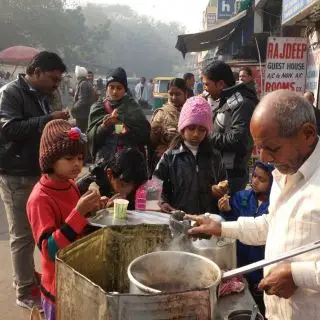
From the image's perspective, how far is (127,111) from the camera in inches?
154

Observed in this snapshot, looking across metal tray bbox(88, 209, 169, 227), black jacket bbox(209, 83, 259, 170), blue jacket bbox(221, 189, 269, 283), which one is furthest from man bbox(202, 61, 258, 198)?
metal tray bbox(88, 209, 169, 227)

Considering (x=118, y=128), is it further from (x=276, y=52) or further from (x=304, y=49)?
(x=304, y=49)

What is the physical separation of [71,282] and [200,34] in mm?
11488

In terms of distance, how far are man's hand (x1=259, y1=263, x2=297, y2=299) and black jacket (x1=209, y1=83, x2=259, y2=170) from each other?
6.99ft

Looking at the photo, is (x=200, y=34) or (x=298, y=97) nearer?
(x=298, y=97)

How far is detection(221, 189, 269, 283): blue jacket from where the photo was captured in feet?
9.82

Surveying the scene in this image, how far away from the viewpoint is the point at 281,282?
1437 mm

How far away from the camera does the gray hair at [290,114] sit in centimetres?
145

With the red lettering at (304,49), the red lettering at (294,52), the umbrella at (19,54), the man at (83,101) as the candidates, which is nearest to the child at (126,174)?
the red lettering at (294,52)

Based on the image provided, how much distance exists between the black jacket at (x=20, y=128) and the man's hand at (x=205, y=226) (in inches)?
65.9

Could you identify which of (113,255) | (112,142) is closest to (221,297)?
(113,255)

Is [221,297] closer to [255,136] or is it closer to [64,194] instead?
[255,136]

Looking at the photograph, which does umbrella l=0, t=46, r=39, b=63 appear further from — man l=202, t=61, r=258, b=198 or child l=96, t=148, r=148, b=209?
child l=96, t=148, r=148, b=209

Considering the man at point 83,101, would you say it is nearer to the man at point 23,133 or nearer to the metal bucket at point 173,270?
the man at point 23,133
